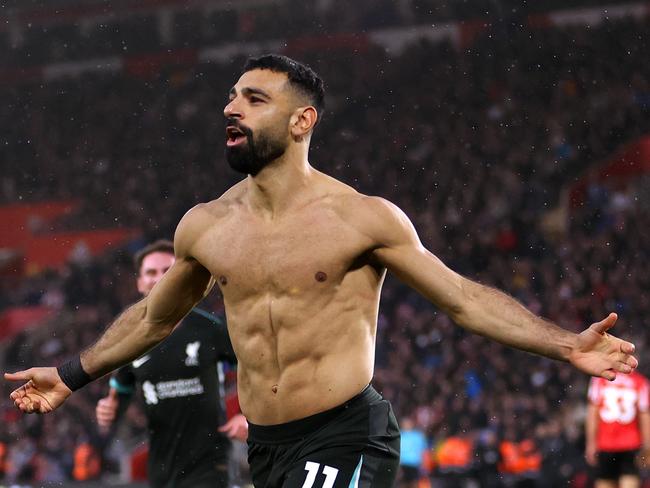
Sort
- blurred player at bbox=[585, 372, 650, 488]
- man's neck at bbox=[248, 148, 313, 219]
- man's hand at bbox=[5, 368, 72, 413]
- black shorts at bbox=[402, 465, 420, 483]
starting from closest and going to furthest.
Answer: man's neck at bbox=[248, 148, 313, 219] < man's hand at bbox=[5, 368, 72, 413] < blurred player at bbox=[585, 372, 650, 488] < black shorts at bbox=[402, 465, 420, 483]

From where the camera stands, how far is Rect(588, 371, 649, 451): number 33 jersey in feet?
30.6

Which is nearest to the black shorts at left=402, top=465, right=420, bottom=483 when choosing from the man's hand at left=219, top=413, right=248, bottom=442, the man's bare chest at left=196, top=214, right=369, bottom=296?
the man's hand at left=219, top=413, right=248, bottom=442

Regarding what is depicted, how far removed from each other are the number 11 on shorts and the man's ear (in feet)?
3.70

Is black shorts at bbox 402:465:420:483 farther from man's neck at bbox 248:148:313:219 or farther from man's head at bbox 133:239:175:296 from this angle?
man's neck at bbox 248:148:313:219

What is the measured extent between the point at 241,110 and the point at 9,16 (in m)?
23.7

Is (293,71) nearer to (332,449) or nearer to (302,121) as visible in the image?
(302,121)

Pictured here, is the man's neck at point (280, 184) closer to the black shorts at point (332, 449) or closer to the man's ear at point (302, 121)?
the man's ear at point (302, 121)

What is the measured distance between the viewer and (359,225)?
3996mm

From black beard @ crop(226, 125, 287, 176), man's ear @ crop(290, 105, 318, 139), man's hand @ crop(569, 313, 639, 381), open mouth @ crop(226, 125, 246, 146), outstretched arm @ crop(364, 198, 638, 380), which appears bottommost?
man's hand @ crop(569, 313, 639, 381)

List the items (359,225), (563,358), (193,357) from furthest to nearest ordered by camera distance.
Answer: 1. (193,357)
2. (359,225)
3. (563,358)

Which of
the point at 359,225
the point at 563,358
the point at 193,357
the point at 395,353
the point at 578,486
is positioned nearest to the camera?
the point at 563,358

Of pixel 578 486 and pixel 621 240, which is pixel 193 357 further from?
pixel 621 240

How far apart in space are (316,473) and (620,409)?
19.7ft

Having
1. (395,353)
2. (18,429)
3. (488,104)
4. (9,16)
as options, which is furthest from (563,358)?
(9,16)
